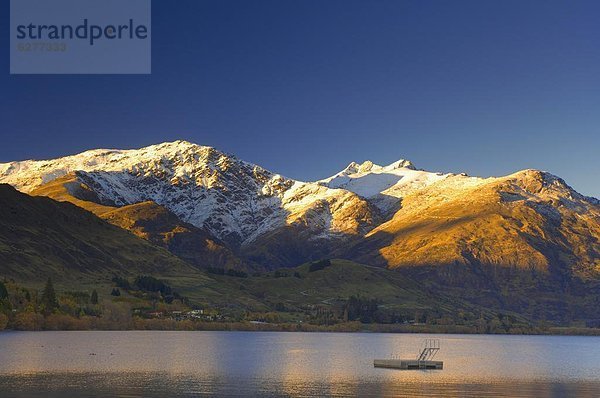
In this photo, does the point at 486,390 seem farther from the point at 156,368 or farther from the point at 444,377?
the point at 156,368

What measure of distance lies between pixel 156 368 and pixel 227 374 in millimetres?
18465

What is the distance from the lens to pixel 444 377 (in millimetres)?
174750

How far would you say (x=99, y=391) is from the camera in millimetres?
126812

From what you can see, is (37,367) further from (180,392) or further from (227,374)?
(180,392)

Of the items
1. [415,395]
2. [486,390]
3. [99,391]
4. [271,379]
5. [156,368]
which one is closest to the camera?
[99,391]

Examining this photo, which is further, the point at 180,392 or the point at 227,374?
the point at 227,374

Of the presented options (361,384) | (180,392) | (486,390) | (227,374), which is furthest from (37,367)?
(486,390)

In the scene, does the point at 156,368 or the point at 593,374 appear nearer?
the point at 156,368

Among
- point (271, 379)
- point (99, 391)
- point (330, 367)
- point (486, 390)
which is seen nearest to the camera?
point (99, 391)

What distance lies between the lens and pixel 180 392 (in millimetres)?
129000

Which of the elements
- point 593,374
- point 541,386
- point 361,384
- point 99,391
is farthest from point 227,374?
point 593,374

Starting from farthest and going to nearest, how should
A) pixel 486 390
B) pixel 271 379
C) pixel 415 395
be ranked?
1. pixel 271 379
2. pixel 486 390
3. pixel 415 395

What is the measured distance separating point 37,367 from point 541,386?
100m

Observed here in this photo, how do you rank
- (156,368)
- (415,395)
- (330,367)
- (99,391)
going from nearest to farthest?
1. (99,391)
2. (415,395)
3. (156,368)
4. (330,367)
